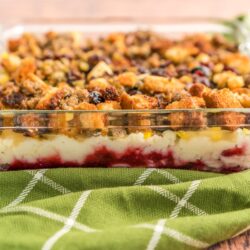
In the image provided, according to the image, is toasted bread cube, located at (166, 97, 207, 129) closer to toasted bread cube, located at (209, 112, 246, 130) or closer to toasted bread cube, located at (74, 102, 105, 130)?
toasted bread cube, located at (209, 112, 246, 130)

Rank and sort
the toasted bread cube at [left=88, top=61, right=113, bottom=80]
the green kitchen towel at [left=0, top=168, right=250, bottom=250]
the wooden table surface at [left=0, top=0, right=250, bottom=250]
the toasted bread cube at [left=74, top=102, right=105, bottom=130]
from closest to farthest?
the green kitchen towel at [left=0, top=168, right=250, bottom=250] < the toasted bread cube at [left=74, top=102, right=105, bottom=130] < the toasted bread cube at [left=88, top=61, right=113, bottom=80] < the wooden table surface at [left=0, top=0, right=250, bottom=250]

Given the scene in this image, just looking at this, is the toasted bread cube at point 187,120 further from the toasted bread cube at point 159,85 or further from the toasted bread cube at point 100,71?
the toasted bread cube at point 100,71

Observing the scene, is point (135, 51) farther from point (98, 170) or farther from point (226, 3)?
point (226, 3)

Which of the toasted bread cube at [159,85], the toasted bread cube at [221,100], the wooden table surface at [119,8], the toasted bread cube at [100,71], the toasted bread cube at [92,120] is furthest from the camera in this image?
the wooden table surface at [119,8]

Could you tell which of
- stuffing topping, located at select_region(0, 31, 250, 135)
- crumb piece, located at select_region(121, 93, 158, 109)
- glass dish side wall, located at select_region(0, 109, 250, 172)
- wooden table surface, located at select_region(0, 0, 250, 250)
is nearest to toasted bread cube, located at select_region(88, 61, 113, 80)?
stuffing topping, located at select_region(0, 31, 250, 135)

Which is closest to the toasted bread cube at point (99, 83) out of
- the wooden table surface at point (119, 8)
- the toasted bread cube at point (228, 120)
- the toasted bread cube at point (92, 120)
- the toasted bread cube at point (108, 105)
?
the toasted bread cube at point (108, 105)
